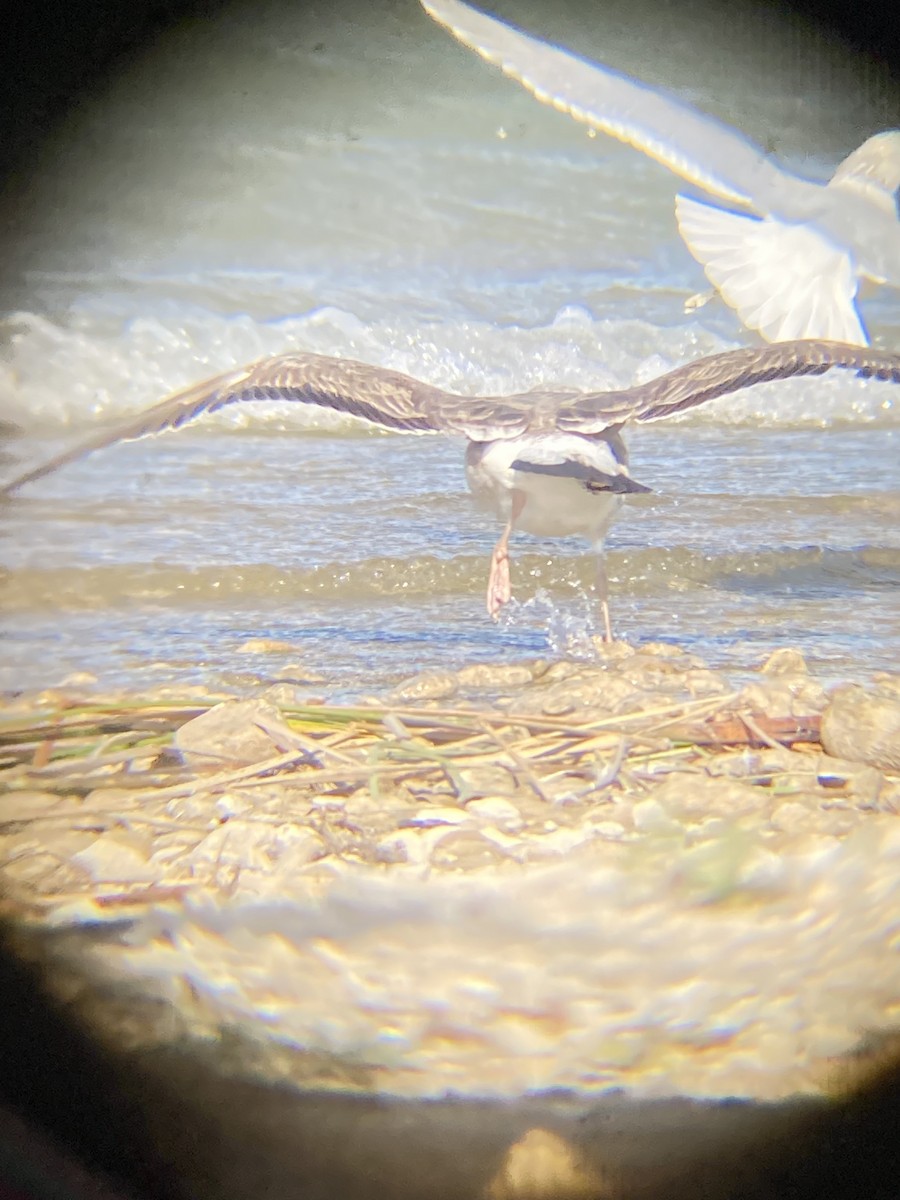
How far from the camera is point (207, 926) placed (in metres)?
1.18

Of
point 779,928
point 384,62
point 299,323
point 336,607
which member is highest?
point 384,62

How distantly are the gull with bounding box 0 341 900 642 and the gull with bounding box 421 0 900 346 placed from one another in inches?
1.9

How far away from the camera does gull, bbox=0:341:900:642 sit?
1.18 m

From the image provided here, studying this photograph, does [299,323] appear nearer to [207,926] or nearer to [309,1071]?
[207,926]

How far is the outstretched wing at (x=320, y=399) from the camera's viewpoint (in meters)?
1.18

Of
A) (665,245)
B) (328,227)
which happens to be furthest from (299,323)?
(665,245)

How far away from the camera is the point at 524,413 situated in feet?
3.92

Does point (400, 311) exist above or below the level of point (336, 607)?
above

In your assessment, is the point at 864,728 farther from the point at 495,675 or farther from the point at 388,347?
the point at 388,347

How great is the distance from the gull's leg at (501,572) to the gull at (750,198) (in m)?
0.32

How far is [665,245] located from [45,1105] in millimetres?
1143

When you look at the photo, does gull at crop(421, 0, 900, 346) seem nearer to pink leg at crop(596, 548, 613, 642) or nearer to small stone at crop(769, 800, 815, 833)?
pink leg at crop(596, 548, 613, 642)

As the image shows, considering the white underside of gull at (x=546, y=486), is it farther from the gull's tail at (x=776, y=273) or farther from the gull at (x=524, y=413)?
the gull's tail at (x=776, y=273)

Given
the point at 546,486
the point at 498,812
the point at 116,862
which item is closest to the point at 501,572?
the point at 546,486
